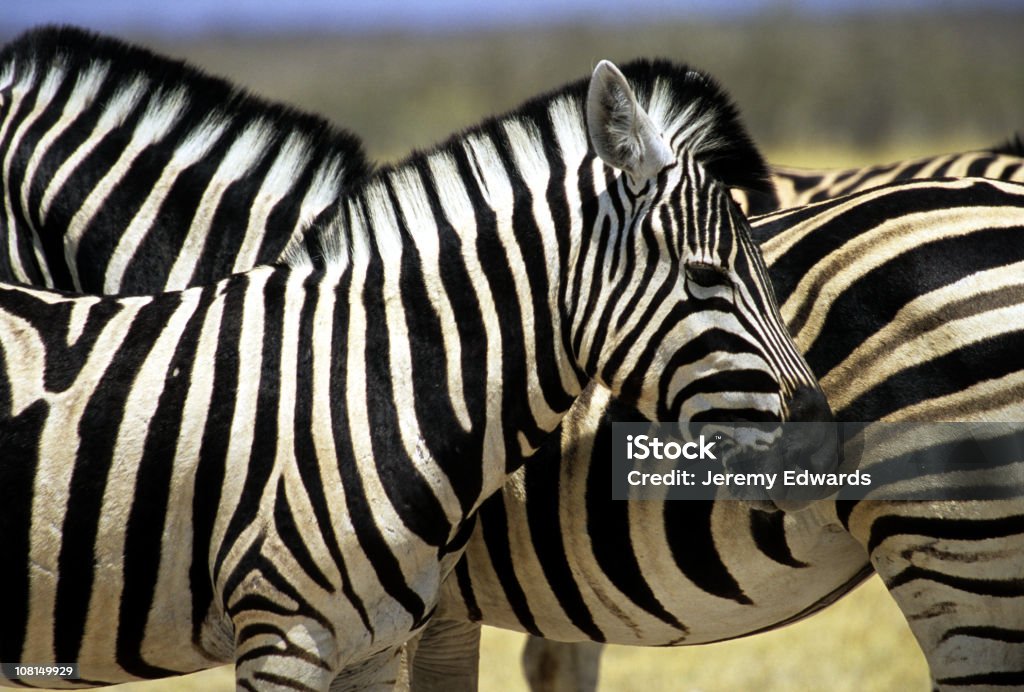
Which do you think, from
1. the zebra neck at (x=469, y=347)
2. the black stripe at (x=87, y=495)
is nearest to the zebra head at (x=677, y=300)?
the zebra neck at (x=469, y=347)

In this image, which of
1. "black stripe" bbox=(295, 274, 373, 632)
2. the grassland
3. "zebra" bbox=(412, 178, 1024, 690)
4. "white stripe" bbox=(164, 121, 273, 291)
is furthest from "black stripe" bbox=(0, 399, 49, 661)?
the grassland

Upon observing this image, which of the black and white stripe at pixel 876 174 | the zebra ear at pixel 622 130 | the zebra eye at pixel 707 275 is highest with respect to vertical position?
the black and white stripe at pixel 876 174

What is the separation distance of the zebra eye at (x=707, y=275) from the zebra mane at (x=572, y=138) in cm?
41

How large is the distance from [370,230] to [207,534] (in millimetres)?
975

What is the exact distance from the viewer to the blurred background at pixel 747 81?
21.9 ft

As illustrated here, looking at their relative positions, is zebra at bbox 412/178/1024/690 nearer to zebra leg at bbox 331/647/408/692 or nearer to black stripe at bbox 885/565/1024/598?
black stripe at bbox 885/565/1024/598

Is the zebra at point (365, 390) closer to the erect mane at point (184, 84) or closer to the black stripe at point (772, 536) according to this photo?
the black stripe at point (772, 536)

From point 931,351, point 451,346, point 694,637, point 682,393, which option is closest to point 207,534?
point 451,346

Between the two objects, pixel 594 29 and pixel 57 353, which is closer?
pixel 57 353

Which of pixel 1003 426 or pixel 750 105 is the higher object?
pixel 750 105

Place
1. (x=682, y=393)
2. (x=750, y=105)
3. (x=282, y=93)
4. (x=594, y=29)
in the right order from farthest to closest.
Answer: (x=594, y=29)
(x=282, y=93)
(x=750, y=105)
(x=682, y=393)

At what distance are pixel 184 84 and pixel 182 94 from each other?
37 mm

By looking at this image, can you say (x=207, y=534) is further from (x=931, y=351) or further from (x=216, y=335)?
(x=931, y=351)

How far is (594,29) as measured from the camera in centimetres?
7831
